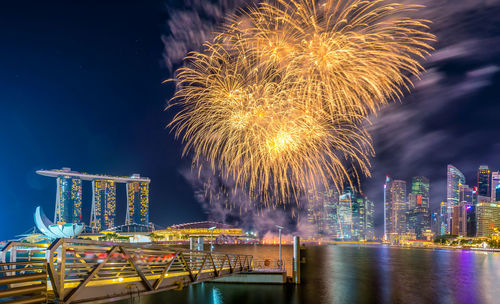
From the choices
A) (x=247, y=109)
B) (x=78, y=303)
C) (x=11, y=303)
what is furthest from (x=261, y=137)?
(x=11, y=303)

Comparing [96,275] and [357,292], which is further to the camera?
[357,292]

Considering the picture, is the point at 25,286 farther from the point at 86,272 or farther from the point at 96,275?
the point at 86,272

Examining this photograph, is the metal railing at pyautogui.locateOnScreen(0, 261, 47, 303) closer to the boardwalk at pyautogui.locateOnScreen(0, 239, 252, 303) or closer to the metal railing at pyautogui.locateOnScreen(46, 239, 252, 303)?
the boardwalk at pyautogui.locateOnScreen(0, 239, 252, 303)

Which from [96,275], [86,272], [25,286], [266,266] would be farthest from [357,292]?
[25,286]

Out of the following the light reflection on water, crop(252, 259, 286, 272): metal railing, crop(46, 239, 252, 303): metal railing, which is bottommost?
the light reflection on water

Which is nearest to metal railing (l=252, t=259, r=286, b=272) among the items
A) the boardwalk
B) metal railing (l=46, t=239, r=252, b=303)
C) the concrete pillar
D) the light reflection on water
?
the concrete pillar

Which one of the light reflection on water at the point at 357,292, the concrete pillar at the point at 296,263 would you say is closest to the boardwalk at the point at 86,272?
the light reflection on water at the point at 357,292

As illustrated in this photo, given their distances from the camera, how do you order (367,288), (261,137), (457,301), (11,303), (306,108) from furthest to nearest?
(367,288) → (457,301) → (261,137) → (306,108) → (11,303)

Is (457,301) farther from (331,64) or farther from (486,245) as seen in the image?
(486,245)

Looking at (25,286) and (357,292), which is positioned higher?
(25,286)

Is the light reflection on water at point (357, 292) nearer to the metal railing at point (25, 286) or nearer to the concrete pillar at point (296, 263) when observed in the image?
the concrete pillar at point (296, 263)

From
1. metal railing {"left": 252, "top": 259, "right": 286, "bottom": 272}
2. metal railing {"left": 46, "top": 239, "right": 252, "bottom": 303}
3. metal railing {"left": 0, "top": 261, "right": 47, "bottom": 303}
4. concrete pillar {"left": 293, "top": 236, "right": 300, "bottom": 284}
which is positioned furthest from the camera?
concrete pillar {"left": 293, "top": 236, "right": 300, "bottom": 284}
